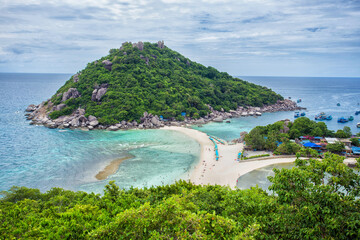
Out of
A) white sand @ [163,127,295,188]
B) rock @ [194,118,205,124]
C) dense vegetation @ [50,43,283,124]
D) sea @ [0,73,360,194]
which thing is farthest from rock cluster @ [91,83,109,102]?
white sand @ [163,127,295,188]

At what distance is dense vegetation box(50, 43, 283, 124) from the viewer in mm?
54344

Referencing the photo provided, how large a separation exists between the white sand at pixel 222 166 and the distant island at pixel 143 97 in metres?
19.3

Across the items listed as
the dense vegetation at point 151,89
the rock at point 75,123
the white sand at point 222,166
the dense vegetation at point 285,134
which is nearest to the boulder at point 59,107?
the dense vegetation at point 151,89

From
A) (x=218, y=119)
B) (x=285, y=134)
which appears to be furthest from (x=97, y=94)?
(x=285, y=134)

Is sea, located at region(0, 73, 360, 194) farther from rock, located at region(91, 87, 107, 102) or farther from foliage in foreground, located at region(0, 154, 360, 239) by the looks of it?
foliage in foreground, located at region(0, 154, 360, 239)

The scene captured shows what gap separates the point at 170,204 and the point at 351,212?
7.14m

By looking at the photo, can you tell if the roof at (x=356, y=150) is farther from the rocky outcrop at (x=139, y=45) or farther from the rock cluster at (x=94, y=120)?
the rocky outcrop at (x=139, y=45)

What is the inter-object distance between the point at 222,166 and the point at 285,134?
14722 millimetres

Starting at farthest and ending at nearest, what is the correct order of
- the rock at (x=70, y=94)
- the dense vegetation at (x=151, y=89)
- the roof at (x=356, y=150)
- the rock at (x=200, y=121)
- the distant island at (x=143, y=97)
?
the rock at (x=70, y=94)
the rock at (x=200, y=121)
the dense vegetation at (x=151, y=89)
the distant island at (x=143, y=97)
the roof at (x=356, y=150)

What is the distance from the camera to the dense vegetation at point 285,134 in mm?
32594

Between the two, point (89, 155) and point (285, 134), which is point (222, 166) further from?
point (89, 155)

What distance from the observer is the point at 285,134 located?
3656cm

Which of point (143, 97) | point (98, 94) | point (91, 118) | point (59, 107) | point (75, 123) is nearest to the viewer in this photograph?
point (75, 123)

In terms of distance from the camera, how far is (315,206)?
8.55 m
